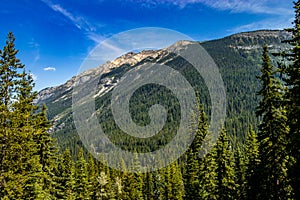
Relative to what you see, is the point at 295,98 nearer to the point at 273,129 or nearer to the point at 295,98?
the point at 295,98

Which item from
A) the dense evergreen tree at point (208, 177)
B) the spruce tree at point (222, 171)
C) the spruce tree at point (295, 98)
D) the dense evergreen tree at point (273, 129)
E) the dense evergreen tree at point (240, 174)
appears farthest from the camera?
the dense evergreen tree at point (240, 174)

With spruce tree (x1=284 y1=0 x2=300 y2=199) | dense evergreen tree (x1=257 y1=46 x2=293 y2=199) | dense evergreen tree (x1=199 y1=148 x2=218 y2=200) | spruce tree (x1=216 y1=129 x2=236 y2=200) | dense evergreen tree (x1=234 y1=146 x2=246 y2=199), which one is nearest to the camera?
spruce tree (x1=284 y1=0 x2=300 y2=199)

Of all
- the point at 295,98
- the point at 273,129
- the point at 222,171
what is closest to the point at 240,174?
the point at 222,171

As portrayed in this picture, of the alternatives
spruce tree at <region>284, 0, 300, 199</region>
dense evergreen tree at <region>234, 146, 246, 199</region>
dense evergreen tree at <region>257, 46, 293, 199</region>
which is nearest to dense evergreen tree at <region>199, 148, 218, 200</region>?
dense evergreen tree at <region>234, 146, 246, 199</region>

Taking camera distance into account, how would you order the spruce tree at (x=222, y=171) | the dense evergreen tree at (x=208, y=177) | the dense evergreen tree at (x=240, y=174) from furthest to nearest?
the dense evergreen tree at (x=240, y=174) → the spruce tree at (x=222, y=171) → the dense evergreen tree at (x=208, y=177)

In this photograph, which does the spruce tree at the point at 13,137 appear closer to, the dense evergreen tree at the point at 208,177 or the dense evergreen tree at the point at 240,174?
the dense evergreen tree at the point at 208,177

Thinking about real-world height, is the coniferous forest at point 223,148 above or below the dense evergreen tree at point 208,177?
above

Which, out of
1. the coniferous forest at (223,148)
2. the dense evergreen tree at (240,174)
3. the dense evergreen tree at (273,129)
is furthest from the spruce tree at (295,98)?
the dense evergreen tree at (240,174)

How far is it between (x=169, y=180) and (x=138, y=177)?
8445 mm

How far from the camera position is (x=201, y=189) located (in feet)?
125

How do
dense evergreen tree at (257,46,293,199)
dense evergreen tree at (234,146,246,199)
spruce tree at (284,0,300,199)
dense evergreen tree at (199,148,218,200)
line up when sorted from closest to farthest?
spruce tree at (284,0,300,199), dense evergreen tree at (257,46,293,199), dense evergreen tree at (199,148,218,200), dense evergreen tree at (234,146,246,199)

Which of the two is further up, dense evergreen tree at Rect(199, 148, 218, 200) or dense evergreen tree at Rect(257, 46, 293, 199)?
dense evergreen tree at Rect(257, 46, 293, 199)

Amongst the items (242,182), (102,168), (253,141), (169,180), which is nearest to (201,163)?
(253,141)

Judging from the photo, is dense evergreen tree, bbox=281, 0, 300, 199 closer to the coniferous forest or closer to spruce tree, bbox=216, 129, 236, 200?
the coniferous forest
